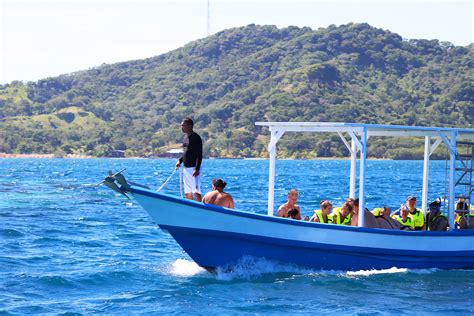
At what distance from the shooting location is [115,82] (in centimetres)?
18538

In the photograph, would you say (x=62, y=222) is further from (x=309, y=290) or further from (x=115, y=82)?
(x=115, y=82)

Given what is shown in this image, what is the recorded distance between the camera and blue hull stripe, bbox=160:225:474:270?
44.0ft

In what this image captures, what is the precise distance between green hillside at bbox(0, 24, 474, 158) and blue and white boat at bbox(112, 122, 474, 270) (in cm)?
9104

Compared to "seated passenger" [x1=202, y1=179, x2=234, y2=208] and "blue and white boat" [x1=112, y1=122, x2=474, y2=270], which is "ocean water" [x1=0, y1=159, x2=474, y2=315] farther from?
"seated passenger" [x1=202, y1=179, x2=234, y2=208]

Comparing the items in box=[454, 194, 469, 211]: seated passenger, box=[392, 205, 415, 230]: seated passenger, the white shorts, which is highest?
the white shorts

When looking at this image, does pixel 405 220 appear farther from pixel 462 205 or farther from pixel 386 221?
pixel 462 205

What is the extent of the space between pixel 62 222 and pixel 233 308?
1358 cm

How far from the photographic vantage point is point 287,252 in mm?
13664

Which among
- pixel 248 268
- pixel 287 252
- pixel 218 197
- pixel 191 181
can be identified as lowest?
pixel 248 268

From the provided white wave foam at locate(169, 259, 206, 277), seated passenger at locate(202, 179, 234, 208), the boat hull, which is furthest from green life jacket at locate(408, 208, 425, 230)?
white wave foam at locate(169, 259, 206, 277)

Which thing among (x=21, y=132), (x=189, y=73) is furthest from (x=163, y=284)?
(x=189, y=73)

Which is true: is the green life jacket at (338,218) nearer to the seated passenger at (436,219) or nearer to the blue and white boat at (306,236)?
the blue and white boat at (306,236)

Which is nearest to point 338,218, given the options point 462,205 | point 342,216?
point 342,216

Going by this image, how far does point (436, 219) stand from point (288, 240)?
9.61ft
